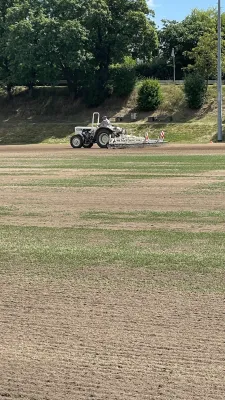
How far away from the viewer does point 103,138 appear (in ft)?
124

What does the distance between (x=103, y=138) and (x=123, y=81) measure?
1185 inches

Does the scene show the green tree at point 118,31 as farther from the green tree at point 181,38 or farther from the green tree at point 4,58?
the green tree at point 181,38

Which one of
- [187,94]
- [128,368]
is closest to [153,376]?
[128,368]

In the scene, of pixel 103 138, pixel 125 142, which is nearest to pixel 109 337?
→ pixel 103 138

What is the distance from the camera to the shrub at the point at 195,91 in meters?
60.2

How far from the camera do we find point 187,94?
6103 centimetres

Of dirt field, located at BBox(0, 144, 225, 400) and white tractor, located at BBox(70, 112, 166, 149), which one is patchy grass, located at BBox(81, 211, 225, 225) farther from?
white tractor, located at BBox(70, 112, 166, 149)

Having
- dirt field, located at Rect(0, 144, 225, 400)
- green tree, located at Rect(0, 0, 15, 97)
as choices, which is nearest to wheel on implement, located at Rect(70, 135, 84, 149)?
green tree, located at Rect(0, 0, 15, 97)

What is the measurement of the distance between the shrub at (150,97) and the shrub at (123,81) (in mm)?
3128

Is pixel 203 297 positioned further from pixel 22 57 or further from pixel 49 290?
pixel 22 57

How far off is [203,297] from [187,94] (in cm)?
5534

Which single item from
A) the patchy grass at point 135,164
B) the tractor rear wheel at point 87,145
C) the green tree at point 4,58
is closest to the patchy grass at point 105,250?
the patchy grass at point 135,164

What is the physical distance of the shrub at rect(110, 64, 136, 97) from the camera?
65.9m

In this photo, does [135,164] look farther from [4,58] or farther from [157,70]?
[157,70]
